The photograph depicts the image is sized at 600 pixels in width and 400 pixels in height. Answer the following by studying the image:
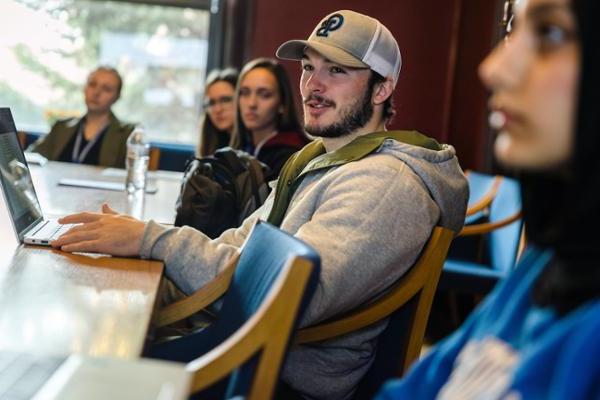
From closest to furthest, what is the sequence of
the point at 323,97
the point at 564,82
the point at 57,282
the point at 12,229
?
the point at 564,82, the point at 57,282, the point at 12,229, the point at 323,97

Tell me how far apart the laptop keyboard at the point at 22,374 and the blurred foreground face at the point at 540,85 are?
58.0 inches

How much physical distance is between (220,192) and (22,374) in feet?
2.62

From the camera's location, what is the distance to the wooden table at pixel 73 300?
1398 mm

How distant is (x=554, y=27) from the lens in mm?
1012

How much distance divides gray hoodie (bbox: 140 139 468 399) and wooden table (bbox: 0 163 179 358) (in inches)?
3.9

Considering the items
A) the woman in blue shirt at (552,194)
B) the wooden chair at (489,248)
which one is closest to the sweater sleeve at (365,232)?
the woman in blue shirt at (552,194)

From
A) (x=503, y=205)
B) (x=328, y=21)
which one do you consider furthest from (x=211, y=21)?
(x=328, y=21)

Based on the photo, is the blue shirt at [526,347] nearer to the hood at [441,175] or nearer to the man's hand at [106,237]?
the hood at [441,175]

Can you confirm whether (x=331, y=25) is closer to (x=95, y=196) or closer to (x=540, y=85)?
(x=95, y=196)

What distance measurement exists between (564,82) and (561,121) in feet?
0.13

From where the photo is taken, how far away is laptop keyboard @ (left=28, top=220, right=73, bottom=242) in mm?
2234

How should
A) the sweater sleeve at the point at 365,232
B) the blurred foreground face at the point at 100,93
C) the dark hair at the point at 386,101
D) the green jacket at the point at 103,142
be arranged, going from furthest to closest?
the blurred foreground face at the point at 100,93 < the green jacket at the point at 103,142 < the dark hair at the point at 386,101 < the sweater sleeve at the point at 365,232

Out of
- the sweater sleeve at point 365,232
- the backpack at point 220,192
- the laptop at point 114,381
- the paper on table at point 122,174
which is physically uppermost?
the laptop at point 114,381

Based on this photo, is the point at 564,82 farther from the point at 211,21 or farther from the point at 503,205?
the point at 211,21
